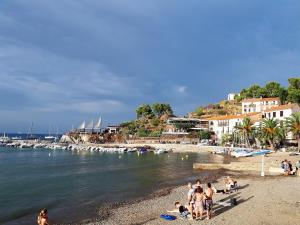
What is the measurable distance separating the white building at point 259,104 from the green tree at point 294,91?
23.7 feet

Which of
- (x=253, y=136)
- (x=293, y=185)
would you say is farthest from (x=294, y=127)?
(x=293, y=185)

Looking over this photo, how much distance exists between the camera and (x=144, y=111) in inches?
6722

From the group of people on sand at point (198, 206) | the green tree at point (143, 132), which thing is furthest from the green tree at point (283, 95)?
the group of people on sand at point (198, 206)

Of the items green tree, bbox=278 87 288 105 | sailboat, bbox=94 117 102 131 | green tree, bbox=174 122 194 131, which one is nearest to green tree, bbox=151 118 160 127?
green tree, bbox=174 122 194 131

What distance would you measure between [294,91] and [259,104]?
713 inches

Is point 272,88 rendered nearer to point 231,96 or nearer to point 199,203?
point 231,96

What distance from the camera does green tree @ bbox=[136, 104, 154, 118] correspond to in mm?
170375

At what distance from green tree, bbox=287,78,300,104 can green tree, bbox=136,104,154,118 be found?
7072 centimetres

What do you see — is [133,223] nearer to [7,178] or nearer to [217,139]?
[7,178]

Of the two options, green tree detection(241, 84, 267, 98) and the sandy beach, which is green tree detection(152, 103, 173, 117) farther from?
the sandy beach

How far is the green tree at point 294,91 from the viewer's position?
345 feet

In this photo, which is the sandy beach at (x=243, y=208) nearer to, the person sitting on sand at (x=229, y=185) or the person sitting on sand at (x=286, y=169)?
the person sitting on sand at (x=229, y=185)

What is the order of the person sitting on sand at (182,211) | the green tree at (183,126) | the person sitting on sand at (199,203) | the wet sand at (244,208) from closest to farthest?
the wet sand at (244,208) < the person sitting on sand at (199,203) < the person sitting on sand at (182,211) < the green tree at (183,126)

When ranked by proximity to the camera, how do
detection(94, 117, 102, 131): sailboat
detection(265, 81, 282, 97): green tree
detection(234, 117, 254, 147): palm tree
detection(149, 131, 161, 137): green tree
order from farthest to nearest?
detection(94, 117, 102, 131): sailboat < detection(149, 131, 161, 137): green tree < detection(265, 81, 282, 97): green tree < detection(234, 117, 254, 147): palm tree
